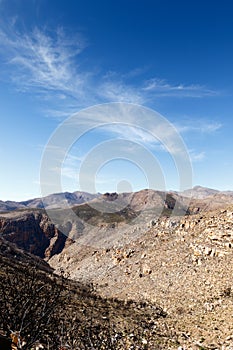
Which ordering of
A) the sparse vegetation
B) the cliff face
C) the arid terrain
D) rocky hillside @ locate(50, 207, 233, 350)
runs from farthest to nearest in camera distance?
1. the cliff face
2. rocky hillside @ locate(50, 207, 233, 350)
3. the arid terrain
4. the sparse vegetation

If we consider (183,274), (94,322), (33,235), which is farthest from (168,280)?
(33,235)

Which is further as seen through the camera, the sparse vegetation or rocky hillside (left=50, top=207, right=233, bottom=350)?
rocky hillside (left=50, top=207, right=233, bottom=350)

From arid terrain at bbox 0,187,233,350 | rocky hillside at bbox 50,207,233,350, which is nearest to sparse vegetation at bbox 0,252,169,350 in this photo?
arid terrain at bbox 0,187,233,350

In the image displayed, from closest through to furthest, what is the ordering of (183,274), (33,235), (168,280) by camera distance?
1. (183,274)
2. (168,280)
3. (33,235)

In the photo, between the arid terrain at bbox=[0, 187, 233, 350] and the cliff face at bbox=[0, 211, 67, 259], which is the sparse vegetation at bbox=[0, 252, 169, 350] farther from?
the cliff face at bbox=[0, 211, 67, 259]

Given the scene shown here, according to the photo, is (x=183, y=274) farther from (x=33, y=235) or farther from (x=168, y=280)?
(x=33, y=235)

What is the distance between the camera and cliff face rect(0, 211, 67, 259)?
81.4m

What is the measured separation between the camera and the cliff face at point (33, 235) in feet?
267

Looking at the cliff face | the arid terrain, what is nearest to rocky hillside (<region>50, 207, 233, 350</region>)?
the arid terrain

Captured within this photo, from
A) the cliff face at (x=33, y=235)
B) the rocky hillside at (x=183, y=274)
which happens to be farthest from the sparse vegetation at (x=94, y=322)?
the cliff face at (x=33, y=235)

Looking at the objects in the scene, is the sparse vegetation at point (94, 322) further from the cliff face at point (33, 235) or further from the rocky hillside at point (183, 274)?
the cliff face at point (33, 235)

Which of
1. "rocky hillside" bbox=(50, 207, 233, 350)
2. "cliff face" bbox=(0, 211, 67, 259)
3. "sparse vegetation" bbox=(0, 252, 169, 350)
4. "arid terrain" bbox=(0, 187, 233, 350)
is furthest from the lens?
"cliff face" bbox=(0, 211, 67, 259)

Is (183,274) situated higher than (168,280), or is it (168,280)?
(183,274)

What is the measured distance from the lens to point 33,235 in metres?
86.9
